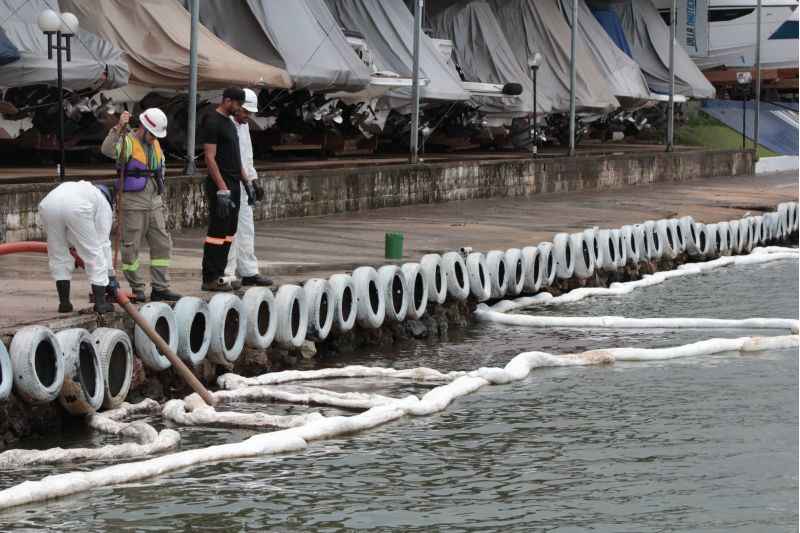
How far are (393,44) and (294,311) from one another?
64.3ft

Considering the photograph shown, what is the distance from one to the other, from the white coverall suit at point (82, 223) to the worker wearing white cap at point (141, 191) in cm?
90

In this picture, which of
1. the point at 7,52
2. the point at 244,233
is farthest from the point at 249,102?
the point at 7,52

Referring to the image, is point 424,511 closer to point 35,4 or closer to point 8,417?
point 8,417

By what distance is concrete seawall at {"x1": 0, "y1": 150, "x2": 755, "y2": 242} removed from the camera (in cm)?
1845

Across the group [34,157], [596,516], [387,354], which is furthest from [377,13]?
[596,516]

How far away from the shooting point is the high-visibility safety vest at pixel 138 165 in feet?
43.5

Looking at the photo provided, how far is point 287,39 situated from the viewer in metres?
28.7

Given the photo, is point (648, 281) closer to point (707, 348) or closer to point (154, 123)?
point (707, 348)

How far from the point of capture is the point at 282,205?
23.8 m

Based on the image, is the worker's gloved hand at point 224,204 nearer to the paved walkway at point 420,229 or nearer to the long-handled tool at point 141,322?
the paved walkway at point 420,229

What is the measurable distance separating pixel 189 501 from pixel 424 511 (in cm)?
147

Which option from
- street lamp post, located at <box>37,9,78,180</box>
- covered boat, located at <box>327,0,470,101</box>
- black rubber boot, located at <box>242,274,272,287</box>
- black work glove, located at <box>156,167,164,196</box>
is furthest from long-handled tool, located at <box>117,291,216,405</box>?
covered boat, located at <box>327,0,470,101</box>

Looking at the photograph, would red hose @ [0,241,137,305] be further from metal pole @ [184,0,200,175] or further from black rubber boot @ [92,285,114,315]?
metal pole @ [184,0,200,175]

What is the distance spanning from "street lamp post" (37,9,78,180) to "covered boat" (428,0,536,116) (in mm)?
17994
